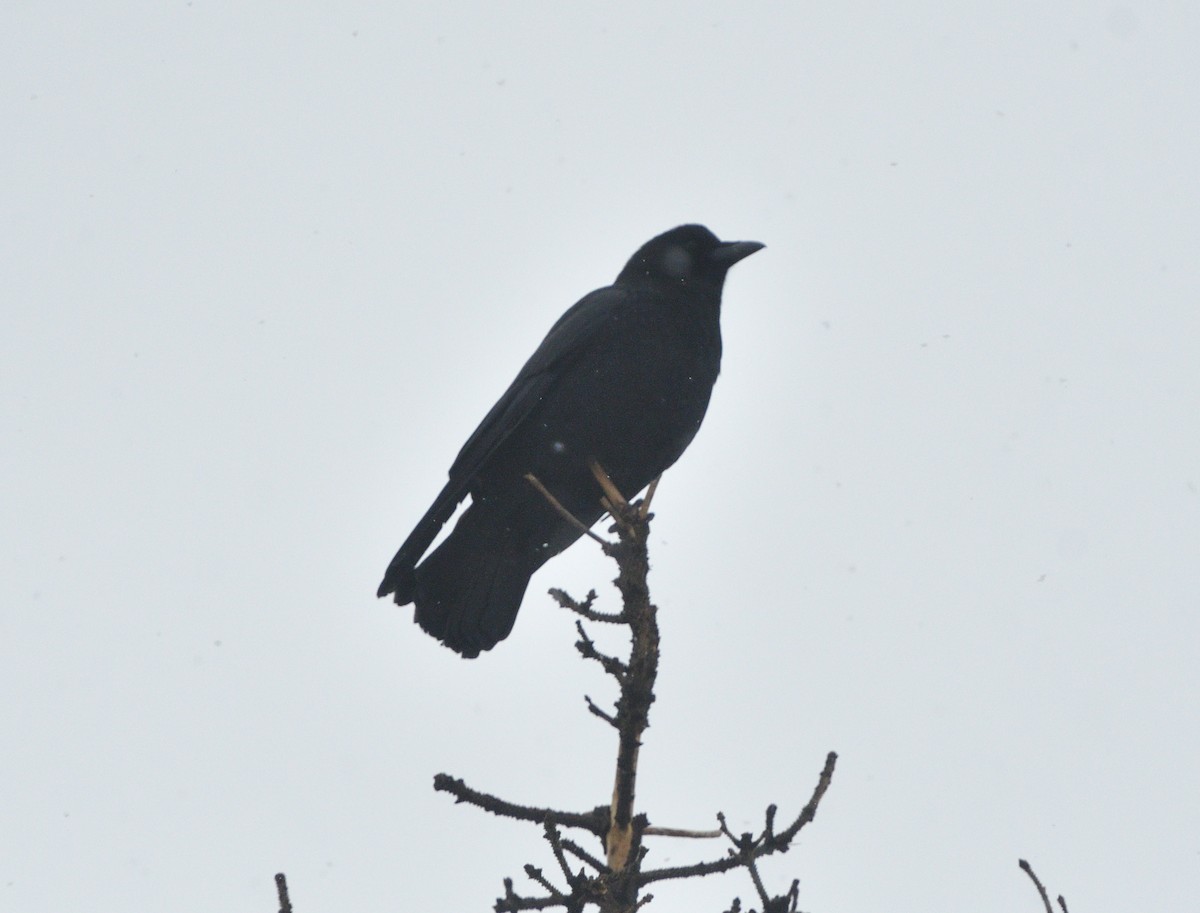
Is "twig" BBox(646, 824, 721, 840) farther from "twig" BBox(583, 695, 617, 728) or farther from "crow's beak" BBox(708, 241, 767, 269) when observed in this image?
"crow's beak" BBox(708, 241, 767, 269)

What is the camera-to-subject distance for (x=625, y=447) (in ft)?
17.4

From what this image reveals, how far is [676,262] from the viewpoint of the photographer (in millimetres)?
6211

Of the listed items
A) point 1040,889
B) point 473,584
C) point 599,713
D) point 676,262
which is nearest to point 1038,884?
point 1040,889

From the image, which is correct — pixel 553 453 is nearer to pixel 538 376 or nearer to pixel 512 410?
pixel 512 410

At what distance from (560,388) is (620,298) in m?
0.51

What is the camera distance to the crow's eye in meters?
6.08

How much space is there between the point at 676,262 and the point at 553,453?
133 cm

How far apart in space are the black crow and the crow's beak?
0.68m

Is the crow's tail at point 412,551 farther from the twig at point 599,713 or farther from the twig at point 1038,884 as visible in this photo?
the twig at point 1038,884

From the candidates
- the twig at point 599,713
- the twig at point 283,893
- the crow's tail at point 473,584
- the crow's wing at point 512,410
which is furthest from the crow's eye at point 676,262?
the twig at point 283,893

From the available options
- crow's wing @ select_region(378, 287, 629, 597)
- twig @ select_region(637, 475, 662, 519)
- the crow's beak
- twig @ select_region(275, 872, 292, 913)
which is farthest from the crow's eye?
twig @ select_region(275, 872, 292, 913)

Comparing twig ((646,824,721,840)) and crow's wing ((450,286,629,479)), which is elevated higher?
crow's wing ((450,286,629,479))

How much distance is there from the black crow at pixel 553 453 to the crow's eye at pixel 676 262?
0.43 meters

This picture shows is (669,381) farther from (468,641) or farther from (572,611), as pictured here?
(572,611)
